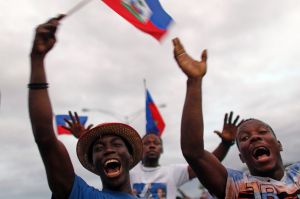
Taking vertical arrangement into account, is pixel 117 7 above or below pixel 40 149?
above

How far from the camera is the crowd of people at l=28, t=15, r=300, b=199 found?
2.98 m

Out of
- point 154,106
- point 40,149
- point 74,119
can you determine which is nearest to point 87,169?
point 40,149

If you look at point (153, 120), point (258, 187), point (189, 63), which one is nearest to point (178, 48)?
point (189, 63)

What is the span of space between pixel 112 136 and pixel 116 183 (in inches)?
18.6

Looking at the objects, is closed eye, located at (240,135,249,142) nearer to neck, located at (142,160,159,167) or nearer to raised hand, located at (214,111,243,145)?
raised hand, located at (214,111,243,145)

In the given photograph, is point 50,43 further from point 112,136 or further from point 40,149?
point 112,136

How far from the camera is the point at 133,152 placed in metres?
4.11

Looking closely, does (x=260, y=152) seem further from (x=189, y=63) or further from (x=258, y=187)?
(x=189, y=63)

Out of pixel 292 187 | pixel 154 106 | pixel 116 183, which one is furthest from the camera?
pixel 154 106

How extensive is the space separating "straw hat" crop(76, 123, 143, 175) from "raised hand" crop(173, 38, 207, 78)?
2.86 feet

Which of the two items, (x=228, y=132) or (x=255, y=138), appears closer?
(x=255, y=138)

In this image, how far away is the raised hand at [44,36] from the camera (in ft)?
9.74

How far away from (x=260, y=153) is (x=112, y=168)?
146cm

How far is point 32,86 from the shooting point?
2980 mm
